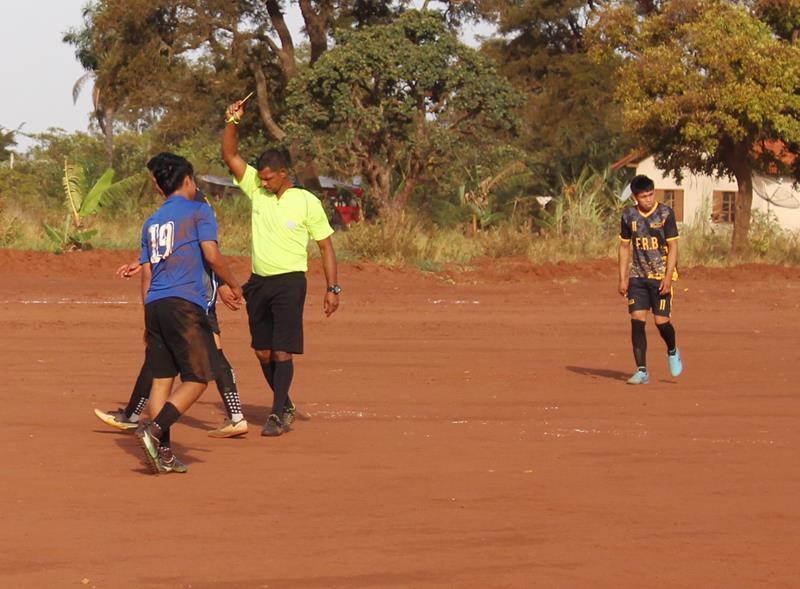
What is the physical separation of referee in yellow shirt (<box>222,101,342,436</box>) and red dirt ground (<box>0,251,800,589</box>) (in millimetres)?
552

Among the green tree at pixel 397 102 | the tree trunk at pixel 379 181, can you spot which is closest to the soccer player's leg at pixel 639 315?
the green tree at pixel 397 102

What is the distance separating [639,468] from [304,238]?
107 inches

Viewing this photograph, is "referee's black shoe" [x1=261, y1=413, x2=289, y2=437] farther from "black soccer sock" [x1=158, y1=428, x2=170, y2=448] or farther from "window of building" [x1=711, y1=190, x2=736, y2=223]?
"window of building" [x1=711, y1=190, x2=736, y2=223]

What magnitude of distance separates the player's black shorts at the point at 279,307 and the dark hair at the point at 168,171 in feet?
4.71

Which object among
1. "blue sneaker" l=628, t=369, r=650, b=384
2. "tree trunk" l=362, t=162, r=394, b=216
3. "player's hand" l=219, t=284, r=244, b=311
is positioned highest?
"tree trunk" l=362, t=162, r=394, b=216

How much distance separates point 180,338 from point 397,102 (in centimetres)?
2700

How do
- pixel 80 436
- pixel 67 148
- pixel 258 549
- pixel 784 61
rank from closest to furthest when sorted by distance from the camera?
pixel 258 549 → pixel 80 436 → pixel 784 61 → pixel 67 148

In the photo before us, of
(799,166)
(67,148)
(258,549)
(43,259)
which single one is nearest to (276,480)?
(258,549)

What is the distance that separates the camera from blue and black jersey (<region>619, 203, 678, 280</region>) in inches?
484

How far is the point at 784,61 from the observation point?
88.4ft

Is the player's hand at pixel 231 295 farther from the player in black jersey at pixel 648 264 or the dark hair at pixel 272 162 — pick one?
the player in black jersey at pixel 648 264

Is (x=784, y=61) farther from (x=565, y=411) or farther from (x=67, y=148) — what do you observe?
(x=67, y=148)

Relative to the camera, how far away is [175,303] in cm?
799

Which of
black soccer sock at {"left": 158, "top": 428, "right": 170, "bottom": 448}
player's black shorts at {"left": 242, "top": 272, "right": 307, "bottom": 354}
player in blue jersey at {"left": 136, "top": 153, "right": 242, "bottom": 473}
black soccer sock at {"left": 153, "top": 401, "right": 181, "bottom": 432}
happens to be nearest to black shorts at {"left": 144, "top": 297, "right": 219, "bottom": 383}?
player in blue jersey at {"left": 136, "top": 153, "right": 242, "bottom": 473}
